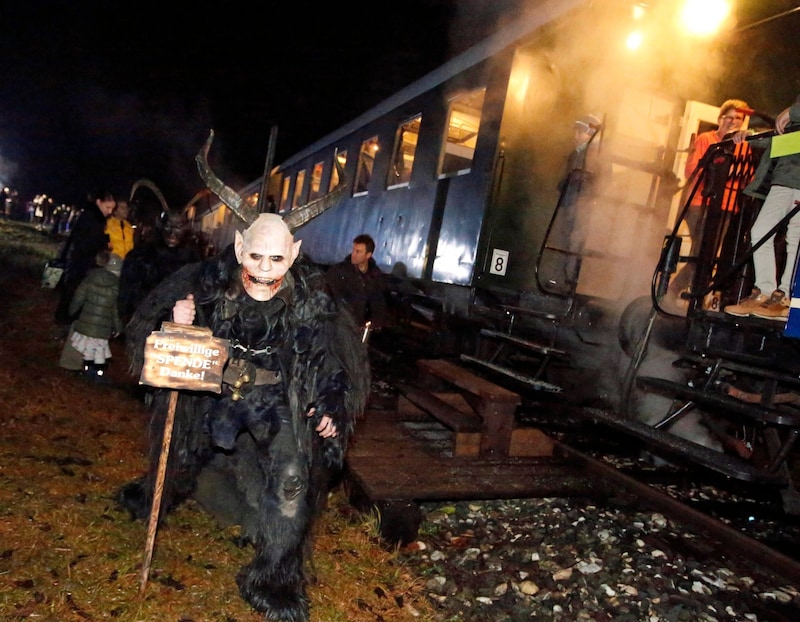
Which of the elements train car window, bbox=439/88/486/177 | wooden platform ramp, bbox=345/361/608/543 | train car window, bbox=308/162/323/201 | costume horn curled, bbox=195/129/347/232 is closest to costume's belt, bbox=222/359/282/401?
costume horn curled, bbox=195/129/347/232

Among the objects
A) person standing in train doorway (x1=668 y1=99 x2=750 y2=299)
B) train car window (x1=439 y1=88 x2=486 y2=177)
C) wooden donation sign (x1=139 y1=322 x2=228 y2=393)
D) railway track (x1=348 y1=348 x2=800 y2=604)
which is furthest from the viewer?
train car window (x1=439 y1=88 x2=486 y2=177)

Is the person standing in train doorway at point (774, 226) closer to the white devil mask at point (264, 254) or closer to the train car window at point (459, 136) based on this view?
the white devil mask at point (264, 254)

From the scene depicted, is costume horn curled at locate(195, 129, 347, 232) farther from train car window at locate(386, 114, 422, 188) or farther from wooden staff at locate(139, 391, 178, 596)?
train car window at locate(386, 114, 422, 188)

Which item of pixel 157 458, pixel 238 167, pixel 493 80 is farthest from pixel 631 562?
pixel 238 167

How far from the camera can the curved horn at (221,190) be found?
2668mm

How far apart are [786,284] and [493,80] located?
12.5ft

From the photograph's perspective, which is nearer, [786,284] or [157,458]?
[157,458]

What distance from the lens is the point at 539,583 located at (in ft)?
9.96

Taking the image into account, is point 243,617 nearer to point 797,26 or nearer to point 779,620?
point 779,620

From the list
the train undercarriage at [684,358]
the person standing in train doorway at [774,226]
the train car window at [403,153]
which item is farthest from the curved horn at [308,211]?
the train car window at [403,153]

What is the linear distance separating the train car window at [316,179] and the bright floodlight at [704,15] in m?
8.04

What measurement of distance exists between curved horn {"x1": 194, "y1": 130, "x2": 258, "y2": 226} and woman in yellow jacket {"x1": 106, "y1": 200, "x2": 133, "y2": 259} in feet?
11.3

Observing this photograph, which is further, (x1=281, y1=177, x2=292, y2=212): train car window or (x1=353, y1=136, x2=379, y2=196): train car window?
(x1=281, y1=177, x2=292, y2=212): train car window

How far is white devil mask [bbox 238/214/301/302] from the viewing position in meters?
2.62
